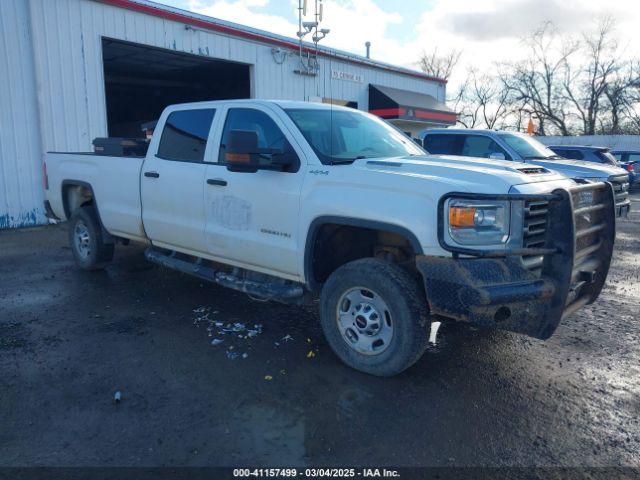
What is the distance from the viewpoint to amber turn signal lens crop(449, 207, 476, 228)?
133 inches

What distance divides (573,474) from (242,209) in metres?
3.12

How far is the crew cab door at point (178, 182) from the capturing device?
510cm

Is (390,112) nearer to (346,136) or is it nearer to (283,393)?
(346,136)

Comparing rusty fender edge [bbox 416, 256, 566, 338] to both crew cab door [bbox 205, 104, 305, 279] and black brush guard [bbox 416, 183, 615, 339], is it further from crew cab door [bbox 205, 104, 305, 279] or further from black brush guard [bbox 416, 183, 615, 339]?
crew cab door [bbox 205, 104, 305, 279]

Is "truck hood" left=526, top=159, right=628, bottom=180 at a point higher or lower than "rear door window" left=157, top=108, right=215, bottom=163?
lower

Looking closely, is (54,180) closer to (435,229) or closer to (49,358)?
(49,358)

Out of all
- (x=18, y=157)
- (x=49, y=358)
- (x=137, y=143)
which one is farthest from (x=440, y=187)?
(x=18, y=157)

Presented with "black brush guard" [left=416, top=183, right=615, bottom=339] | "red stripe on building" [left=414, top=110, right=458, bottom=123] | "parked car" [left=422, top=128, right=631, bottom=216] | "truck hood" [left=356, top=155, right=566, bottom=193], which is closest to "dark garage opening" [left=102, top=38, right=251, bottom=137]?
"parked car" [left=422, top=128, right=631, bottom=216]

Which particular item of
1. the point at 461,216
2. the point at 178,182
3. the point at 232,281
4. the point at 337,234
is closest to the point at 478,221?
the point at 461,216

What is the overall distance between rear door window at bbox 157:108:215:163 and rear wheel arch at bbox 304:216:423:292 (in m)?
1.66

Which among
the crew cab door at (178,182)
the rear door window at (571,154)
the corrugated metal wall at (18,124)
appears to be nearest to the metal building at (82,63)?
the corrugated metal wall at (18,124)

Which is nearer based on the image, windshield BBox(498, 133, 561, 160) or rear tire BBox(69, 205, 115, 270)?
rear tire BBox(69, 205, 115, 270)

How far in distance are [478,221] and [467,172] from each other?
43 cm

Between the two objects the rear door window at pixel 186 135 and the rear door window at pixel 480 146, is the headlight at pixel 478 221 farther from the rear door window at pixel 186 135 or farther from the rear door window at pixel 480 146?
the rear door window at pixel 480 146
